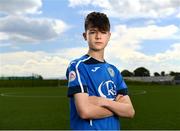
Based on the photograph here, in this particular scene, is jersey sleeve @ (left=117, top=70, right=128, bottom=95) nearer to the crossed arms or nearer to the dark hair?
the crossed arms

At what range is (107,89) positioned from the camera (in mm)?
3578

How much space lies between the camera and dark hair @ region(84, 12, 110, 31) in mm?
3562

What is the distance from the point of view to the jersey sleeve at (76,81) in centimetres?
351

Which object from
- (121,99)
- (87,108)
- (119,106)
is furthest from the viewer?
(121,99)

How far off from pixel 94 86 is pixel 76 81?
144 millimetres

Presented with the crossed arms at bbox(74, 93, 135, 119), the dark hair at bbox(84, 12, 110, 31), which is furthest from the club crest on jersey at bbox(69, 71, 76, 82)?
the dark hair at bbox(84, 12, 110, 31)

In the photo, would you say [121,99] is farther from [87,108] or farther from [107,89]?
[87,108]

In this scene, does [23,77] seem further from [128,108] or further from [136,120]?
[128,108]

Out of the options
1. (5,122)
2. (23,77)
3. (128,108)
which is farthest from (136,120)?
(23,77)

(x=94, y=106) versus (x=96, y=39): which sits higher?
(x=96, y=39)

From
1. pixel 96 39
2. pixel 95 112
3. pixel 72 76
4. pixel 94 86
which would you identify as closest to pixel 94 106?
pixel 95 112

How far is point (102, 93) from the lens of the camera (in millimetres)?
3553

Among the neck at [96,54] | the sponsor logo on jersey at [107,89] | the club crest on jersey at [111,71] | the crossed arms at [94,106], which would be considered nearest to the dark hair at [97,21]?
the neck at [96,54]

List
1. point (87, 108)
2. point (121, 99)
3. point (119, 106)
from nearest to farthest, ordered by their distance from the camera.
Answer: point (87, 108), point (119, 106), point (121, 99)
